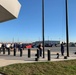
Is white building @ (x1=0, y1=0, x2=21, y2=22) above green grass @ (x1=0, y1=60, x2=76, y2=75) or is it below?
above

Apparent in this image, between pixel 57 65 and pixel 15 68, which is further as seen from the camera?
pixel 57 65

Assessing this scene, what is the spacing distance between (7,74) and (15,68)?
5.30 ft

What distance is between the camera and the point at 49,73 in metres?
15.8

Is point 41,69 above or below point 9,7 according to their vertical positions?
below

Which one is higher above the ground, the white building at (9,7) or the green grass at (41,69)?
the white building at (9,7)

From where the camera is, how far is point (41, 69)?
16.7 meters

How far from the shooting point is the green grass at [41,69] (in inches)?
621

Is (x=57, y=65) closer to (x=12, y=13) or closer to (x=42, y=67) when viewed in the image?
(x=42, y=67)

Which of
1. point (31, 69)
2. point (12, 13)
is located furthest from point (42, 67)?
point (12, 13)

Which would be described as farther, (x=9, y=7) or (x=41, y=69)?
(x=41, y=69)

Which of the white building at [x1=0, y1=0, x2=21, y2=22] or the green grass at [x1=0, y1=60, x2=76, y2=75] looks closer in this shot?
the white building at [x1=0, y1=0, x2=21, y2=22]

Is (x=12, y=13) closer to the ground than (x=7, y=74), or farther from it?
farther from it

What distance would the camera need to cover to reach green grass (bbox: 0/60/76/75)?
1577 cm

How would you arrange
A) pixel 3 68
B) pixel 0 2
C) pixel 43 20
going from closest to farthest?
pixel 0 2 → pixel 3 68 → pixel 43 20
